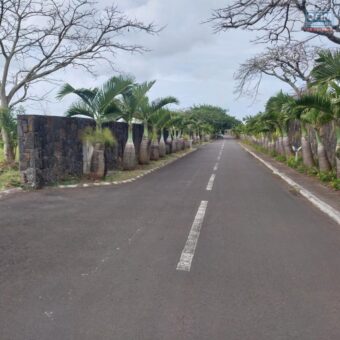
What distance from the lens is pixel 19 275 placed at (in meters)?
4.63

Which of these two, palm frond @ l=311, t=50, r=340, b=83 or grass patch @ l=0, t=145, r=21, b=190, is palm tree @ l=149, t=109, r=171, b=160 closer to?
grass patch @ l=0, t=145, r=21, b=190

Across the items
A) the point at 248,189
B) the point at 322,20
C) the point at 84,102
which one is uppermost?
the point at 322,20

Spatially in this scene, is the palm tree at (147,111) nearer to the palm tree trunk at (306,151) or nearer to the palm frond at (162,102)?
the palm frond at (162,102)

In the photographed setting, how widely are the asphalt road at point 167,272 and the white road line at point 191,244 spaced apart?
0.02 meters

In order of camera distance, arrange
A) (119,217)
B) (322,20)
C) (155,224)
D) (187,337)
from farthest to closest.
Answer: (322,20) → (119,217) → (155,224) → (187,337)

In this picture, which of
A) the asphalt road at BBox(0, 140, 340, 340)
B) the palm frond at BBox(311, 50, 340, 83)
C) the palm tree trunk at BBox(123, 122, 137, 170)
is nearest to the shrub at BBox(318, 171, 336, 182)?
the palm frond at BBox(311, 50, 340, 83)

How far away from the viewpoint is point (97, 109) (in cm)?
1418

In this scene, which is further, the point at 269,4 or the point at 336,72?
the point at 336,72

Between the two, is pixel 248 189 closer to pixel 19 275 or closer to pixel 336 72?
pixel 336 72

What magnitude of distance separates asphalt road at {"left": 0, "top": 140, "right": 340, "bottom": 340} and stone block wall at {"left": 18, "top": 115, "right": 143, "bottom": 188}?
2.53 m

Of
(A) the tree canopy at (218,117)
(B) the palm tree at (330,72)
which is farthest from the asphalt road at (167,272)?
(A) the tree canopy at (218,117)

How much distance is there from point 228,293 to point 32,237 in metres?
3.51

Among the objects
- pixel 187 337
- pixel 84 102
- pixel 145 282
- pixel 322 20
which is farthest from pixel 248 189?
pixel 187 337

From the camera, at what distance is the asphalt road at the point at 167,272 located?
3.47 m
